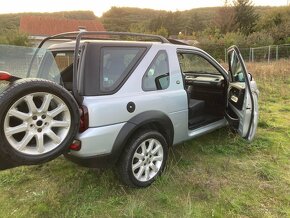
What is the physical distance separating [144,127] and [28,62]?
150cm

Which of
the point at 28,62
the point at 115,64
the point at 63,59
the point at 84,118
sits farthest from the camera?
the point at 63,59

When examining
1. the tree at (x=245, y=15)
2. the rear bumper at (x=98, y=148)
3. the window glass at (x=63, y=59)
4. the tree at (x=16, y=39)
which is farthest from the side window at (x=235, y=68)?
the tree at (x=245, y=15)

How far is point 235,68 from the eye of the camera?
15.7 ft

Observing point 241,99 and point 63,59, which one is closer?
point 63,59

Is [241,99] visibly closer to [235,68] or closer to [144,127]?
[235,68]

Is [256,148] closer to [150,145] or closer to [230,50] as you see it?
[230,50]

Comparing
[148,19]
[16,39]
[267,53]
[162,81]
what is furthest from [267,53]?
[148,19]

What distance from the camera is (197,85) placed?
5.16 metres

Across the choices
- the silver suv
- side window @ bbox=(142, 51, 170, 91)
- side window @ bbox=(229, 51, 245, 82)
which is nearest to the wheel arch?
the silver suv

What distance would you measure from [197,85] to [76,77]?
2.70 m

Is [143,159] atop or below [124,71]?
below

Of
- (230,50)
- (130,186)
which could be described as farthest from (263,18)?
(130,186)

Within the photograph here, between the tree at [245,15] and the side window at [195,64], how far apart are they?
34.9 m

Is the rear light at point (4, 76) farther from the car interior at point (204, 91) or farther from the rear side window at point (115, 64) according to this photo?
the car interior at point (204, 91)
